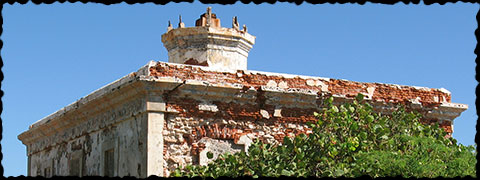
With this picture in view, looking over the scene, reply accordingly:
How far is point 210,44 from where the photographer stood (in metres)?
14.2

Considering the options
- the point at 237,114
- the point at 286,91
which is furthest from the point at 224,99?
the point at 286,91

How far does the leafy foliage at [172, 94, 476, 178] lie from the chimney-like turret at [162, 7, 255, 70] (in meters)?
4.03

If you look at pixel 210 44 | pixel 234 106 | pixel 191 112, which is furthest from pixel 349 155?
pixel 210 44

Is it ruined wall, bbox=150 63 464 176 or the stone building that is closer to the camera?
the stone building

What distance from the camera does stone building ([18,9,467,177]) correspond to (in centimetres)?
998

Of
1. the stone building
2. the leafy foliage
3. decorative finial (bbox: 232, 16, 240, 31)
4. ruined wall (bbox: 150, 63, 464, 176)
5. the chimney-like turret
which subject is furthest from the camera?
decorative finial (bbox: 232, 16, 240, 31)

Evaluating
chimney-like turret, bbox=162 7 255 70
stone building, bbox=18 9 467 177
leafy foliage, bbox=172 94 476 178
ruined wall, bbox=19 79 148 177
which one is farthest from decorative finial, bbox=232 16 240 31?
leafy foliage, bbox=172 94 476 178

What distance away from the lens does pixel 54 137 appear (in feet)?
45.1

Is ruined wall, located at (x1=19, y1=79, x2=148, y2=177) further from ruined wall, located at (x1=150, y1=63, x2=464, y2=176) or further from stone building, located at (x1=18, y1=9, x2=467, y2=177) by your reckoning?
ruined wall, located at (x1=150, y1=63, x2=464, y2=176)

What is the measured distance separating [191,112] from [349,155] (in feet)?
7.63

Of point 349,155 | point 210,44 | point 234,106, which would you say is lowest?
point 349,155

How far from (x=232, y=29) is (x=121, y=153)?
458 centimetres

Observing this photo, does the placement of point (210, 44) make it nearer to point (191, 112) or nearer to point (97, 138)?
point (97, 138)

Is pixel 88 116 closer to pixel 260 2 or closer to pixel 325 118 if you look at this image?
pixel 325 118
